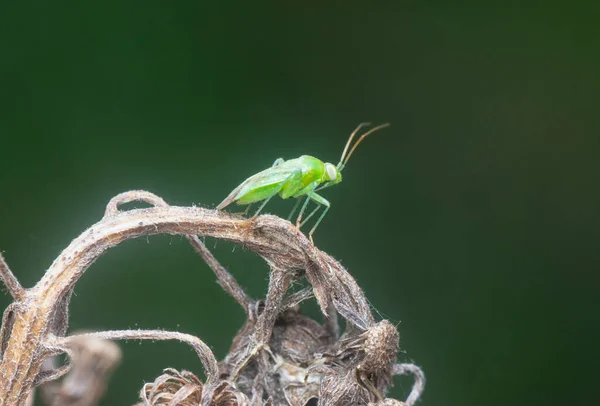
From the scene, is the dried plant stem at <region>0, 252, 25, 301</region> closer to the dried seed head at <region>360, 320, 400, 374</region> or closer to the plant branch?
the plant branch

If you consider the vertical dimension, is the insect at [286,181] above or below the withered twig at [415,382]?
above

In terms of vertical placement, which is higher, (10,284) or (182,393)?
(10,284)

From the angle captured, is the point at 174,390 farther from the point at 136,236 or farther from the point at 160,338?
the point at 136,236

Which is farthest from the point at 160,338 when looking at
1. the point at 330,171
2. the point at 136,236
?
the point at 330,171

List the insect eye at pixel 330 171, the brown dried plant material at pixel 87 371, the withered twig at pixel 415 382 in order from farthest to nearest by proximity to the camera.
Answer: the insect eye at pixel 330 171 → the withered twig at pixel 415 382 → the brown dried plant material at pixel 87 371

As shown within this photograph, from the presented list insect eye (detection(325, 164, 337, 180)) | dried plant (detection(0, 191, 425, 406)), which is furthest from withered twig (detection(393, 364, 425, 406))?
insect eye (detection(325, 164, 337, 180))

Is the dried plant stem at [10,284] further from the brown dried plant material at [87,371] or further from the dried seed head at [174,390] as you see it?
the dried seed head at [174,390]

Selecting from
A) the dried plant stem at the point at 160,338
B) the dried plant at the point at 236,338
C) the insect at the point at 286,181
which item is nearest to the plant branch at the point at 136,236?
the dried plant at the point at 236,338
